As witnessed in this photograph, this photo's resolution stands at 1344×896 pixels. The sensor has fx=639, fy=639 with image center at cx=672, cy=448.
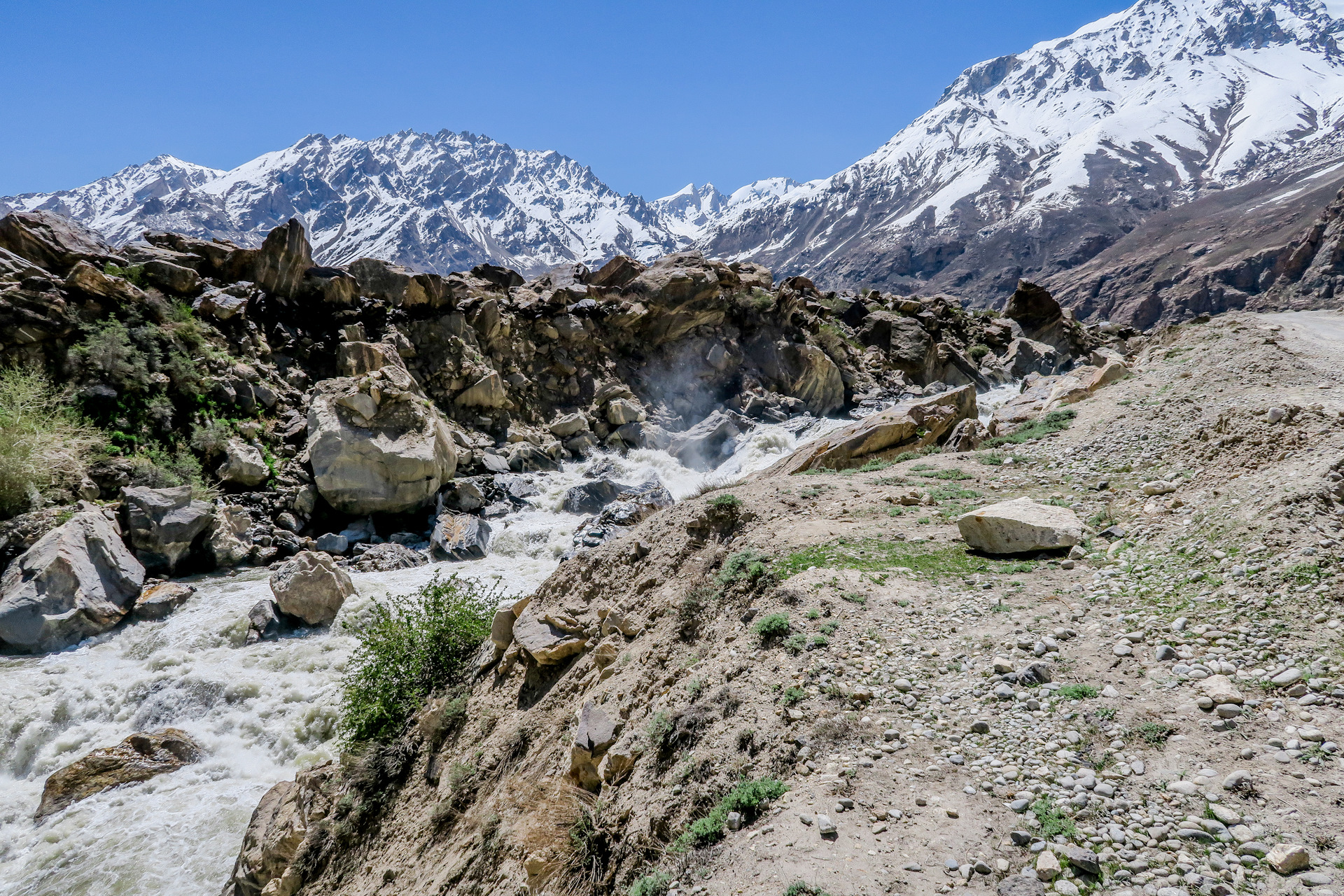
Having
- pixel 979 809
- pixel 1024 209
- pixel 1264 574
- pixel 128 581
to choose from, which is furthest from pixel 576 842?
pixel 1024 209

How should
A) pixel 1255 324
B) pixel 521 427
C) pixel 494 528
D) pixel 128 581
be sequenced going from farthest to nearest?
1. pixel 521 427
2. pixel 494 528
3. pixel 1255 324
4. pixel 128 581

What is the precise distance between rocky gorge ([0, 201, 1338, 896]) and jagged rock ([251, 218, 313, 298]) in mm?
184

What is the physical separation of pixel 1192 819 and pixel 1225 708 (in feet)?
3.68

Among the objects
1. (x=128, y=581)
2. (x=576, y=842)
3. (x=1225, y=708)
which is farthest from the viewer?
(x=128, y=581)

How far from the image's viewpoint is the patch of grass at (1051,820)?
12.0ft

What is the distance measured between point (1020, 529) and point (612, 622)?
506cm

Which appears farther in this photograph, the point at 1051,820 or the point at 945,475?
the point at 945,475

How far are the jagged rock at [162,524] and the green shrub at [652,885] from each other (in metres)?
16.3

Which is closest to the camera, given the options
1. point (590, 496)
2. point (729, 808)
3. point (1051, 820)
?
point (1051, 820)

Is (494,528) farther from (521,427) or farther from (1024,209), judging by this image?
(1024,209)

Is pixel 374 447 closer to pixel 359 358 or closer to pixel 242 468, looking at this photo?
pixel 242 468

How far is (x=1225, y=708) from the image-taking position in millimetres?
4258

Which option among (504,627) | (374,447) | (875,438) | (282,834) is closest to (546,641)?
(504,627)

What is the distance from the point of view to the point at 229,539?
659 inches
